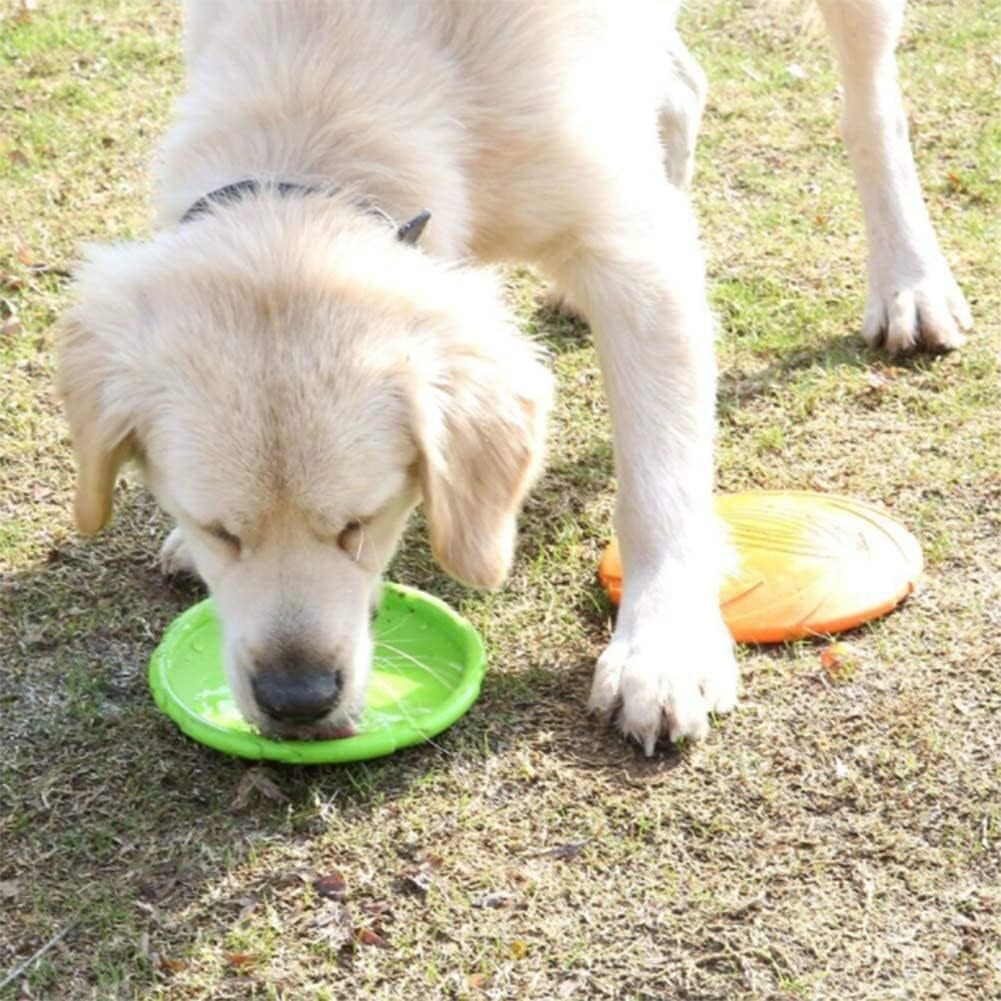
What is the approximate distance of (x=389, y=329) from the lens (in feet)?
11.2

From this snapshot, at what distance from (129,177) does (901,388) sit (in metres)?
3.34

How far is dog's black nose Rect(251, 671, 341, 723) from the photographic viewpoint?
3.38 meters

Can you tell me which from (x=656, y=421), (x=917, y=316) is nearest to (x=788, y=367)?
(x=917, y=316)

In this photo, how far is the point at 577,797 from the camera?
12.0 feet

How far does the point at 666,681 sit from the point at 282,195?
1388 millimetres

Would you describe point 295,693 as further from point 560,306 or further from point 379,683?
point 560,306

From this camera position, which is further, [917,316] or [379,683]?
[917,316]

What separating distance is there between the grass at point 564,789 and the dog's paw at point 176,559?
0.22 ft

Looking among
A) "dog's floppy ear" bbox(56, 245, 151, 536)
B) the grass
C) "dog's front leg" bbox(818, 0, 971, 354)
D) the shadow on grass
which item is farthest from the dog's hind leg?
"dog's floppy ear" bbox(56, 245, 151, 536)

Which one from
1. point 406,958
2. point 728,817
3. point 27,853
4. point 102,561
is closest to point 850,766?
point 728,817

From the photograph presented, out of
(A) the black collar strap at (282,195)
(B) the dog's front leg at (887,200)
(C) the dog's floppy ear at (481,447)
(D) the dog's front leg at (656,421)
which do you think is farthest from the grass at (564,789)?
(A) the black collar strap at (282,195)

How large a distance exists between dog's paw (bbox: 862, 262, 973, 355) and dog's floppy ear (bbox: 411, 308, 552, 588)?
6.81 feet

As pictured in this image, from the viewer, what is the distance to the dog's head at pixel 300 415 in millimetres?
3273

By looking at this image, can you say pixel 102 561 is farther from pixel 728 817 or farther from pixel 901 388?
pixel 901 388
